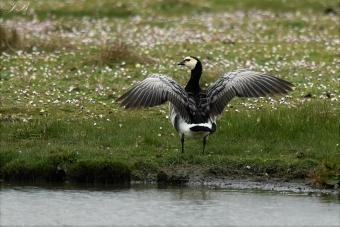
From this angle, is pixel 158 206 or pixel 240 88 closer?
pixel 158 206

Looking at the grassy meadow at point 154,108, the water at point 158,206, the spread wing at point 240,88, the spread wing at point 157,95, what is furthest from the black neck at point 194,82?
the water at point 158,206

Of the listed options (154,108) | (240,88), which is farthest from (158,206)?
(154,108)

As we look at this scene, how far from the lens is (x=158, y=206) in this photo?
11562mm

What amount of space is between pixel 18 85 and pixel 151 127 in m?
4.79

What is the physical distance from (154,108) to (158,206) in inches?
227

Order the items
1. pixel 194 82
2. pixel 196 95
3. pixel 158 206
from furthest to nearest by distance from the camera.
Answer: pixel 194 82
pixel 196 95
pixel 158 206

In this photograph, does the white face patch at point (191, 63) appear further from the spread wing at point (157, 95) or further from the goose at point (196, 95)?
the spread wing at point (157, 95)

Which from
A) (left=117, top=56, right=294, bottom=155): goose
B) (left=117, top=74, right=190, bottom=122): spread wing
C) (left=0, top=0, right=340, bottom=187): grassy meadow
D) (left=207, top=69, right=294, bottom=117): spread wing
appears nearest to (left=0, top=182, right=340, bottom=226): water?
(left=0, top=0, right=340, bottom=187): grassy meadow

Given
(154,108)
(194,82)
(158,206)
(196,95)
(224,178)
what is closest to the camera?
(158,206)

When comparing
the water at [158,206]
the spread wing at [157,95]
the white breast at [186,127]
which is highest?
the spread wing at [157,95]

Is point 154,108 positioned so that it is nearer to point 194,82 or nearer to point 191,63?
point 191,63

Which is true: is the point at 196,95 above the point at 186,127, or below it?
above

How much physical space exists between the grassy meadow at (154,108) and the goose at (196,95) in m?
0.72

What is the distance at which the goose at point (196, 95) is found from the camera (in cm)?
1324
